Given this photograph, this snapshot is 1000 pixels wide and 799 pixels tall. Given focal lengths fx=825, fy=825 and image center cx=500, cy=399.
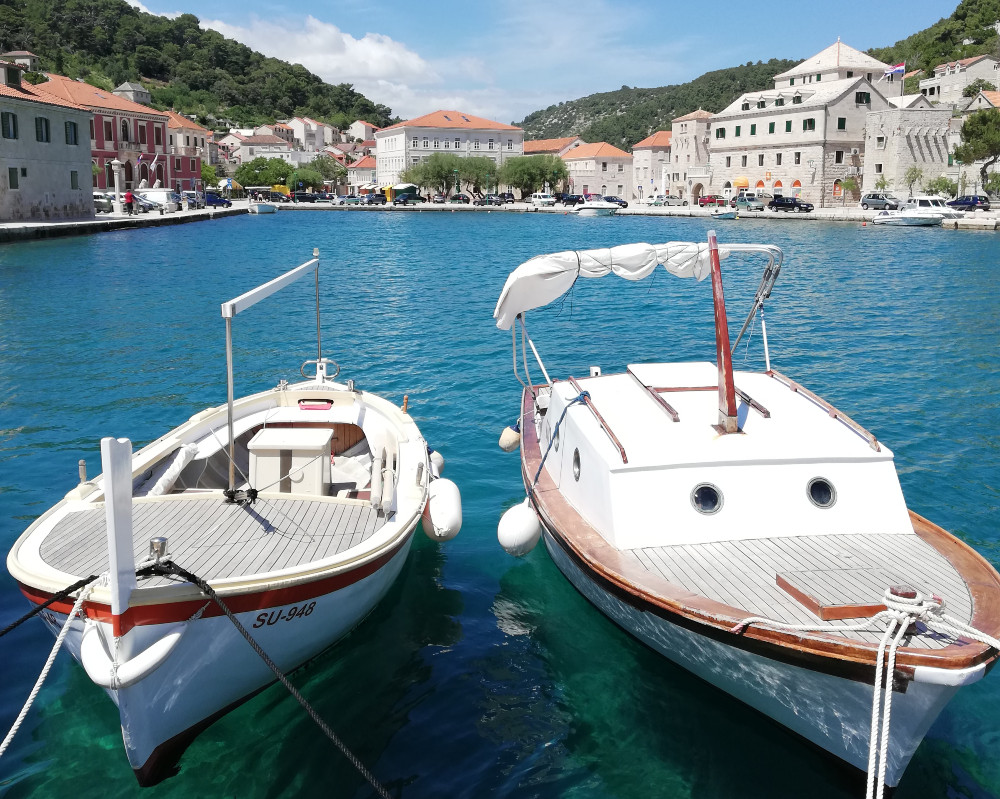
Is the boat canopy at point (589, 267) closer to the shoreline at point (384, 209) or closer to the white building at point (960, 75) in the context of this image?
the shoreline at point (384, 209)

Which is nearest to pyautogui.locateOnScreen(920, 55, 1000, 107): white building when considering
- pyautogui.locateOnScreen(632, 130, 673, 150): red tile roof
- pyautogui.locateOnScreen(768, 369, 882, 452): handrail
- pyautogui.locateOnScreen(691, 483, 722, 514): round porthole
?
pyautogui.locateOnScreen(632, 130, 673, 150): red tile roof

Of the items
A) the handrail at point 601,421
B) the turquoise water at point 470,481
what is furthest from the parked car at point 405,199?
the handrail at point 601,421

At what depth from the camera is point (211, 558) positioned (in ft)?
21.0

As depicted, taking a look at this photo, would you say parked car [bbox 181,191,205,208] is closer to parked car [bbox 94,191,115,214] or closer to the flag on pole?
parked car [bbox 94,191,115,214]

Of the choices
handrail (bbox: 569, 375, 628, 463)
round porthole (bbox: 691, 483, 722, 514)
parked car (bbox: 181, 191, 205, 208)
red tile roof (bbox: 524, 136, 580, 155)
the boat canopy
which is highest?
red tile roof (bbox: 524, 136, 580, 155)

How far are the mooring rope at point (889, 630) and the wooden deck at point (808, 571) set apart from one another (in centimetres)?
21

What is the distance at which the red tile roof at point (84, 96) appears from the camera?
2628 inches

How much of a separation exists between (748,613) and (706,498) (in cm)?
158

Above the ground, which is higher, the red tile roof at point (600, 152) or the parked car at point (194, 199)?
the red tile roof at point (600, 152)

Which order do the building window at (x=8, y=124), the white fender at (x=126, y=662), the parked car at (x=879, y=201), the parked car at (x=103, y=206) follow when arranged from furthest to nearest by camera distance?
the parked car at (x=879, y=201) → the parked car at (x=103, y=206) → the building window at (x=8, y=124) → the white fender at (x=126, y=662)

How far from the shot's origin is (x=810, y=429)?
7.98m

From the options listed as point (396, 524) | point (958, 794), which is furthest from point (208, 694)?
point (958, 794)

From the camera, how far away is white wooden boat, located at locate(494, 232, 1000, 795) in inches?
212

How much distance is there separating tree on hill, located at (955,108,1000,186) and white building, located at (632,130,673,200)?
40155 mm
